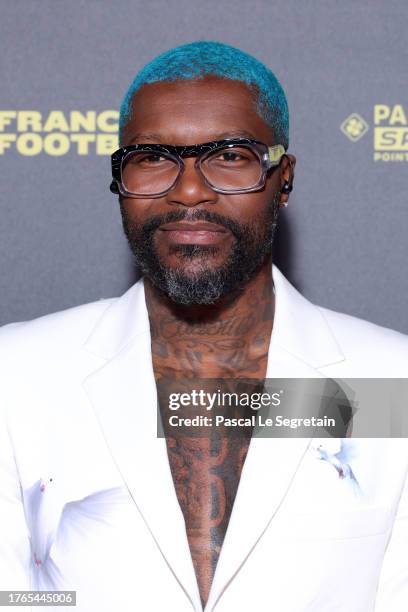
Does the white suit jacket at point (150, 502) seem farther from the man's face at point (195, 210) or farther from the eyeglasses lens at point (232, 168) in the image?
the eyeglasses lens at point (232, 168)

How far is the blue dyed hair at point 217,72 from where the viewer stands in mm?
1585

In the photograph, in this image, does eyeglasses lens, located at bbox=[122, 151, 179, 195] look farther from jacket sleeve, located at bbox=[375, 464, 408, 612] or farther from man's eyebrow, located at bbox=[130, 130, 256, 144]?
jacket sleeve, located at bbox=[375, 464, 408, 612]

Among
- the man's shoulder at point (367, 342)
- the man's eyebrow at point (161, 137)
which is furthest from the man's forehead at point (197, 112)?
the man's shoulder at point (367, 342)

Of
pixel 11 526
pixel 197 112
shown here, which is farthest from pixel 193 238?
pixel 11 526

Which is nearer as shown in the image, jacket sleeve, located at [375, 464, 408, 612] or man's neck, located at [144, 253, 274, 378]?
jacket sleeve, located at [375, 464, 408, 612]

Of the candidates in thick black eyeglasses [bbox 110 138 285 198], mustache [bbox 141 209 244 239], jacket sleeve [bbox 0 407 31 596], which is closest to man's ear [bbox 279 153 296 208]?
thick black eyeglasses [bbox 110 138 285 198]

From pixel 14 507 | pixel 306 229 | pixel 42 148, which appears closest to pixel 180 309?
pixel 14 507

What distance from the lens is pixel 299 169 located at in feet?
7.61

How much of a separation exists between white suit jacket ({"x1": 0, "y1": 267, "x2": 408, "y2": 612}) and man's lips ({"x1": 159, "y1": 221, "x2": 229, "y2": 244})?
0.26 meters

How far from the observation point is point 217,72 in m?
1.58

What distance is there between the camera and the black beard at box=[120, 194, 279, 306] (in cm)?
153

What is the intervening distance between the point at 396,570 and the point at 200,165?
95cm

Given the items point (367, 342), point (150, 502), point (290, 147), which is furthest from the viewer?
point (290, 147)

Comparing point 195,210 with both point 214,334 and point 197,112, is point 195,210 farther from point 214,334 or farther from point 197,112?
point 214,334
